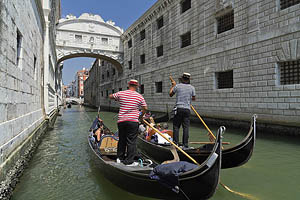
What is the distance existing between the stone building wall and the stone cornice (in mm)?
59

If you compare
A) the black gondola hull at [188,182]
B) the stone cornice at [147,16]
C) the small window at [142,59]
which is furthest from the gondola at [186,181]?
the small window at [142,59]

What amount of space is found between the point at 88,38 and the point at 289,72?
15578 mm

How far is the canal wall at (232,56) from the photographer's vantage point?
A: 241 inches

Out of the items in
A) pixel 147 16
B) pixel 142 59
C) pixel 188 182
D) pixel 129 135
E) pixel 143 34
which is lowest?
pixel 188 182

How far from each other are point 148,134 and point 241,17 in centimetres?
613

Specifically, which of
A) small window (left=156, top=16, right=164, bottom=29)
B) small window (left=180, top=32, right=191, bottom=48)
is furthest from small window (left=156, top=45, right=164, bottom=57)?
small window (left=180, top=32, right=191, bottom=48)

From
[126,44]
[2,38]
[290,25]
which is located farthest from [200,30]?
[126,44]

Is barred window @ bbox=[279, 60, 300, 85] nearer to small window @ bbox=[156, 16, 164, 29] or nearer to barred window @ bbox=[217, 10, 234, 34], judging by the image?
barred window @ bbox=[217, 10, 234, 34]

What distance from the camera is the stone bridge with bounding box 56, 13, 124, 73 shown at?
54.9 feet

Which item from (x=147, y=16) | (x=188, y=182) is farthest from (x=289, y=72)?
(x=147, y=16)

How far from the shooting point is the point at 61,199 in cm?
245

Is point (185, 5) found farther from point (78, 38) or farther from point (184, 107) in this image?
point (78, 38)

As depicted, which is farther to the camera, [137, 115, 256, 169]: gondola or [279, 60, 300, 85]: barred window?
[279, 60, 300, 85]: barred window

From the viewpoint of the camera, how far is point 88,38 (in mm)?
17484
